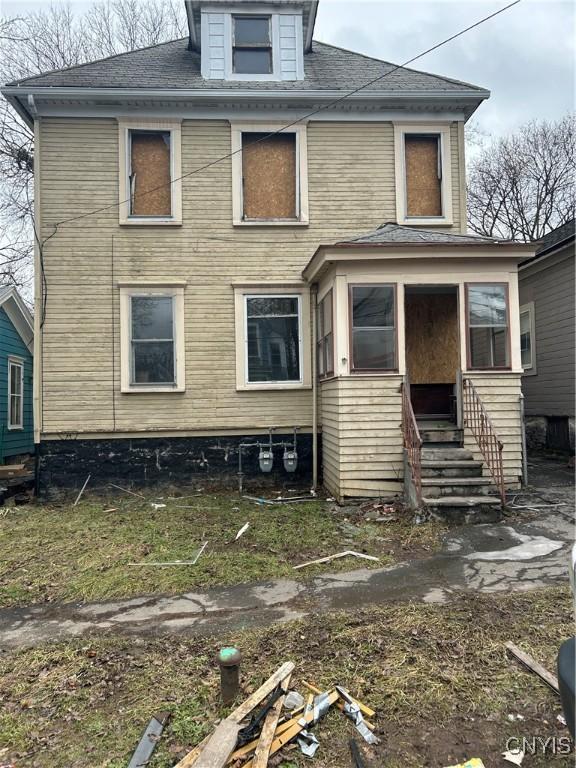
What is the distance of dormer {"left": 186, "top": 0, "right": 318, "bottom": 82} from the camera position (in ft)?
30.8

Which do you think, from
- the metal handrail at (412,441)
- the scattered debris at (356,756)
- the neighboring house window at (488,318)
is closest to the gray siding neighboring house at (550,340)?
the neighboring house window at (488,318)

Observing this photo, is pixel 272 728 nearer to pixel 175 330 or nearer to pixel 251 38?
pixel 175 330

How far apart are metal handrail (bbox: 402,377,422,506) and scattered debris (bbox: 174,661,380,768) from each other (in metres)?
3.91

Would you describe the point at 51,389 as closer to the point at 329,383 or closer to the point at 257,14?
the point at 329,383

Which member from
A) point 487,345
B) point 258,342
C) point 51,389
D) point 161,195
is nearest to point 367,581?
point 487,345

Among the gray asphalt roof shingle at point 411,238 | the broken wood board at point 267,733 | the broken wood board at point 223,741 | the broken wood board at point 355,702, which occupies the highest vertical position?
the gray asphalt roof shingle at point 411,238

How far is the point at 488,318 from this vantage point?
24.4ft

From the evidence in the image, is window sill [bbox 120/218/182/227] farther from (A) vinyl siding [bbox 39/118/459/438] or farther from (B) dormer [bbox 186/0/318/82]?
(B) dormer [bbox 186/0/318/82]

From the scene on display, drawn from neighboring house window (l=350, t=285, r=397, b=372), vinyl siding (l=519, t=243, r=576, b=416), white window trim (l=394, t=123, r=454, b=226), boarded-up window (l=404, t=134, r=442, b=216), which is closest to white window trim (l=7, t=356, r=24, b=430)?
neighboring house window (l=350, t=285, r=397, b=372)

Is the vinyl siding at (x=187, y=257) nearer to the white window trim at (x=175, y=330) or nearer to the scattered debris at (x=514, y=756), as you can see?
the white window trim at (x=175, y=330)

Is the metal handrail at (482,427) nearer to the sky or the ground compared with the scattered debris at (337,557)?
nearer to the sky

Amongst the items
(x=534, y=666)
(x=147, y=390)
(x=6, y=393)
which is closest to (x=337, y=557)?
(x=534, y=666)

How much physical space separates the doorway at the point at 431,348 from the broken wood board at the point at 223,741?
21.2 ft

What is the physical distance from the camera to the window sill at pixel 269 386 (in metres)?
8.88
